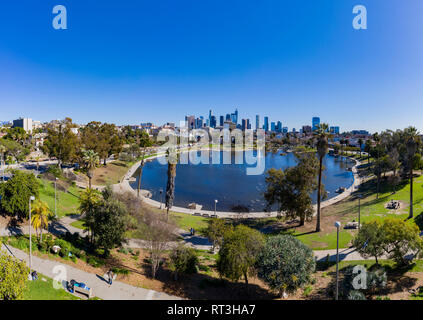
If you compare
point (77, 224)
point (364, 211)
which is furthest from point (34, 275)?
point (364, 211)

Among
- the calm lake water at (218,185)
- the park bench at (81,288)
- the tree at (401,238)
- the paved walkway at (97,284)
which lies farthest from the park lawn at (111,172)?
the tree at (401,238)

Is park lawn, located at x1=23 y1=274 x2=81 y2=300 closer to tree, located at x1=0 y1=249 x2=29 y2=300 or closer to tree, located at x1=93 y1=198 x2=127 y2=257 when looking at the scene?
tree, located at x1=0 y1=249 x2=29 y2=300

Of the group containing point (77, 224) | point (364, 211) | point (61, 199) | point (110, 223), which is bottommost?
point (364, 211)

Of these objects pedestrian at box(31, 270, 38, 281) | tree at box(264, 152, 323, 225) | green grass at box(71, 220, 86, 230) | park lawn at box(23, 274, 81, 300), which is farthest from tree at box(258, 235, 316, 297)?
green grass at box(71, 220, 86, 230)

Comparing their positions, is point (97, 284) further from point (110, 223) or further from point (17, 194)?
point (17, 194)

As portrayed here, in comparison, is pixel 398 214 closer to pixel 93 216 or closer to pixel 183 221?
pixel 183 221
